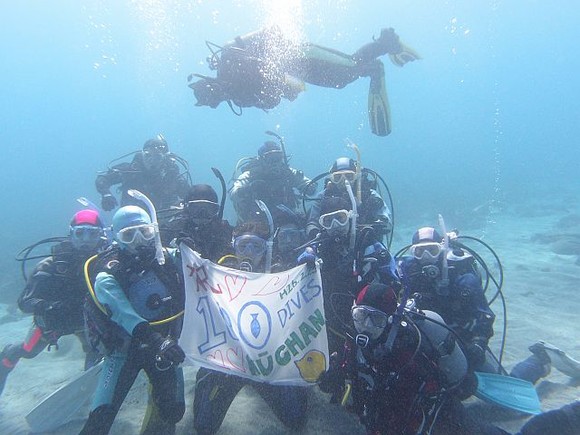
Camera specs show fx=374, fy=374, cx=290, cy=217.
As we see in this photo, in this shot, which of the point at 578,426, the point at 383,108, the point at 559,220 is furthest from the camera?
the point at 559,220

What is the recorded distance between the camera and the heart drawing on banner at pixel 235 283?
4836mm

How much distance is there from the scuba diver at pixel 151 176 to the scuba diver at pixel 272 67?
265 centimetres

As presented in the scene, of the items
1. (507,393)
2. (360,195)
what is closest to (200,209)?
(360,195)

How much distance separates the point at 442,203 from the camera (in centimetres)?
3344

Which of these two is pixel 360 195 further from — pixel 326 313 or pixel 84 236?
pixel 84 236

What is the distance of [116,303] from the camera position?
15.5 feet

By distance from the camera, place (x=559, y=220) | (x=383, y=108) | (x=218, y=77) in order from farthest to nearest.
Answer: (x=559, y=220) < (x=383, y=108) < (x=218, y=77)

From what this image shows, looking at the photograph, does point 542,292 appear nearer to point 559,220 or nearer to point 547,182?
point 559,220

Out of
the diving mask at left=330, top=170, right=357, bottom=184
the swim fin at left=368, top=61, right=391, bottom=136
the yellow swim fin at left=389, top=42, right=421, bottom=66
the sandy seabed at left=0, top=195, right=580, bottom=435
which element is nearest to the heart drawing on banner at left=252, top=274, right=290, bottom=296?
the sandy seabed at left=0, top=195, right=580, bottom=435

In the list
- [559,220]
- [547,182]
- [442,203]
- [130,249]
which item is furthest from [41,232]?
[547,182]

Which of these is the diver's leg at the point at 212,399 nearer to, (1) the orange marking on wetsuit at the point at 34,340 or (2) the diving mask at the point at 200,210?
(2) the diving mask at the point at 200,210

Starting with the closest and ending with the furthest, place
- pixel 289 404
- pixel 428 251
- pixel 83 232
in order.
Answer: pixel 289 404, pixel 428 251, pixel 83 232

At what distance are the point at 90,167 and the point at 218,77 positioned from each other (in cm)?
8646

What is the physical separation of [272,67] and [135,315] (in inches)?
249
